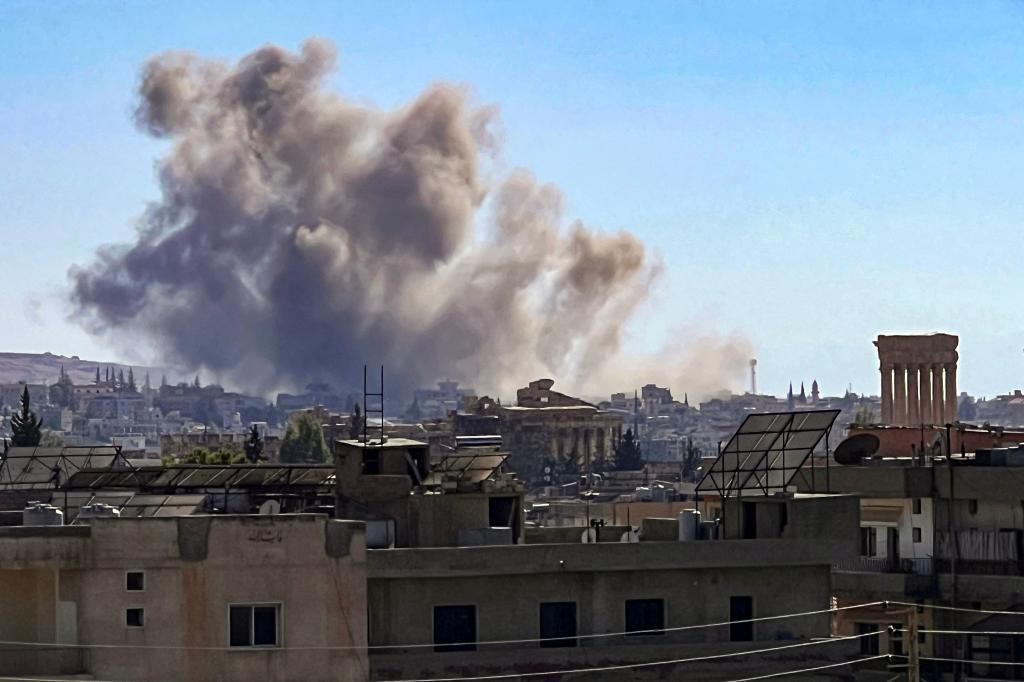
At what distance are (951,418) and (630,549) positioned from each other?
89.3 metres

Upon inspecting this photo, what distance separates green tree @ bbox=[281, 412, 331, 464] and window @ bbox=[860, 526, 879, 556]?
86.4 metres

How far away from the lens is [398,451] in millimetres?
22406

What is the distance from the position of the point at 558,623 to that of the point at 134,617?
4236mm

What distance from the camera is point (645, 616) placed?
20531mm

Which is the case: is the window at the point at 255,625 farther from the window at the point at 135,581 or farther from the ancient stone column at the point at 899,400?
the ancient stone column at the point at 899,400

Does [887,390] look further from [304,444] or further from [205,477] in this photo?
[205,477]

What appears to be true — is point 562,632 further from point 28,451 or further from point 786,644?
point 28,451

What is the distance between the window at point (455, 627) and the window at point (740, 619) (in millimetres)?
2347

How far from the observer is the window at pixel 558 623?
20.2 m

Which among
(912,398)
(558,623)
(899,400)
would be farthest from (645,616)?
(912,398)

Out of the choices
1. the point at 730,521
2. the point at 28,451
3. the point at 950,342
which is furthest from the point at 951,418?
the point at 730,521

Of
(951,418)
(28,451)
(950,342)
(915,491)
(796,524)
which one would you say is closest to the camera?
(796,524)

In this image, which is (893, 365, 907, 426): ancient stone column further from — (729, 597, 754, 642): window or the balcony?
(729, 597, 754, 642): window

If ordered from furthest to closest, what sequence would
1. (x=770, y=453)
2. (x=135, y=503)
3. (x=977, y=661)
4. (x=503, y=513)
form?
(x=977, y=661), (x=503, y=513), (x=770, y=453), (x=135, y=503)
